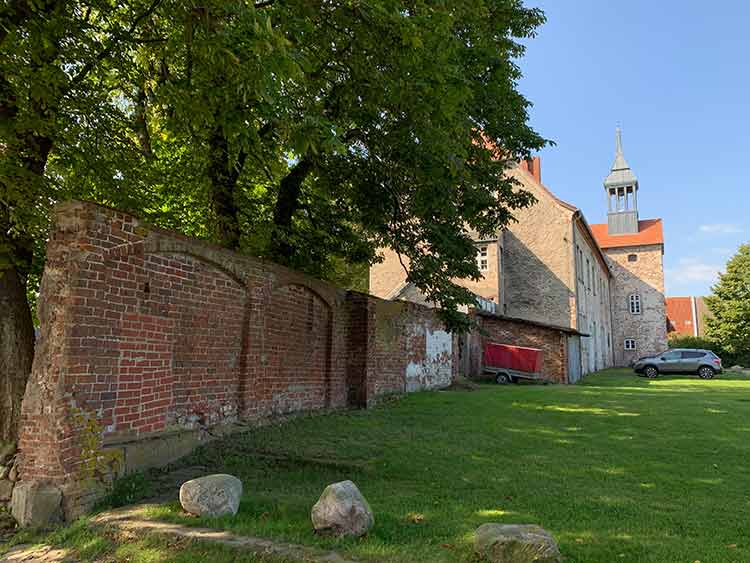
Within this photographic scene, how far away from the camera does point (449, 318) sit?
39.9ft

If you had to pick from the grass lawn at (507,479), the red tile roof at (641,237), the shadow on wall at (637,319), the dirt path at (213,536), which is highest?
the red tile roof at (641,237)

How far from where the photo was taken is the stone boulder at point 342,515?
4238mm

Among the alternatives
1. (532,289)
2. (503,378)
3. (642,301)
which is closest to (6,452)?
(503,378)

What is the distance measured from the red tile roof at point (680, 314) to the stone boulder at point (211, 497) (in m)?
72.9

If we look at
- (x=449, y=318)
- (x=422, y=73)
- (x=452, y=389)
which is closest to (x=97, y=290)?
(x=422, y=73)

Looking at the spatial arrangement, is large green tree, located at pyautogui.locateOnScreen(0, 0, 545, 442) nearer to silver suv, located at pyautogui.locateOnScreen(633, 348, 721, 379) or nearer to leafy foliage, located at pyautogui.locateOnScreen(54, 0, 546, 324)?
leafy foliage, located at pyautogui.locateOnScreen(54, 0, 546, 324)

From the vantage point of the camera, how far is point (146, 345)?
6082mm

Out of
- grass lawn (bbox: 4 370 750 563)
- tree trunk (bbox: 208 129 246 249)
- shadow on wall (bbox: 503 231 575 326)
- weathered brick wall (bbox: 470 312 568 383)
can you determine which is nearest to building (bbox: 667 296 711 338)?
shadow on wall (bbox: 503 231 575 326)

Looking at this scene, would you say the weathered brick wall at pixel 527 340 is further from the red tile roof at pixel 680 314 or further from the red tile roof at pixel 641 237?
the red tile roof at pixel 680 314

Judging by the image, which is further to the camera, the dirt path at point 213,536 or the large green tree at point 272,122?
the large green tree at point 272,122

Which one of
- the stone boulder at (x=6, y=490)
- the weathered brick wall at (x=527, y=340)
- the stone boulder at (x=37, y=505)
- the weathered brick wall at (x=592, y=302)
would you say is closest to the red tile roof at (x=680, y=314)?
the weathered brick wall at (x=592, y=302)

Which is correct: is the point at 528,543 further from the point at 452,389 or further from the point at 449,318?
the point at 452,389

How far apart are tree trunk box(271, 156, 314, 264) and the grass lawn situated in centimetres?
380

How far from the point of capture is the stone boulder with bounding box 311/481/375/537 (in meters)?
4.24
